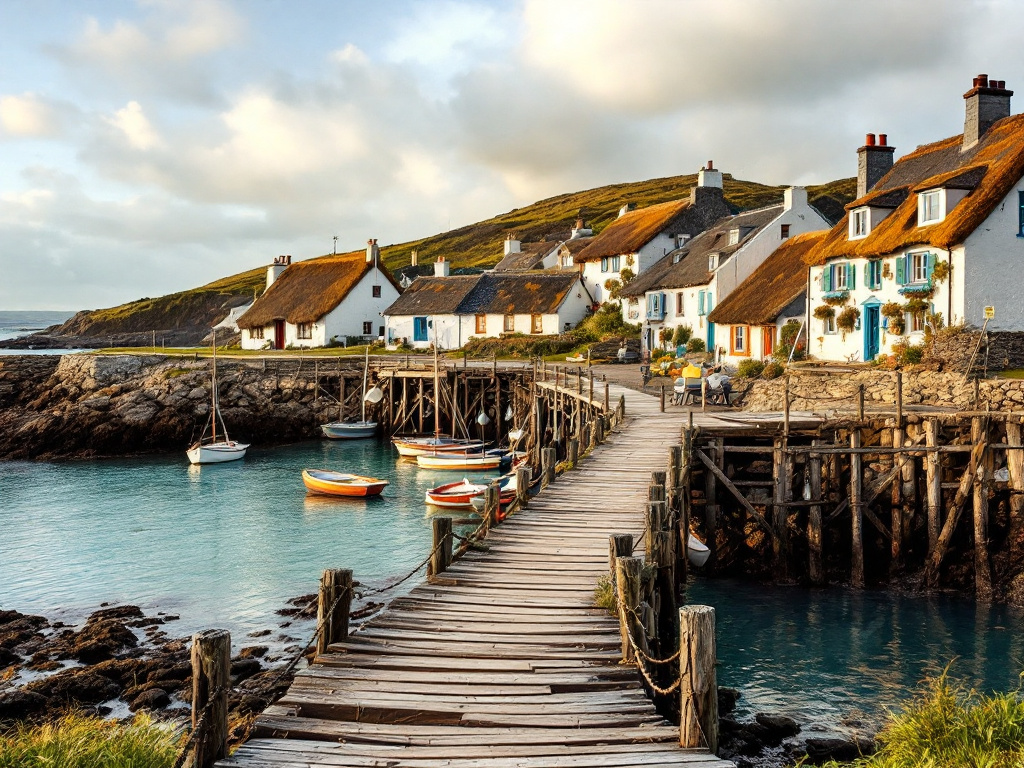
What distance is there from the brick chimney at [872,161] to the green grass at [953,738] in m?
34.6

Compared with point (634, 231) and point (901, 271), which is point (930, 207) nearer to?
point (901, 271)

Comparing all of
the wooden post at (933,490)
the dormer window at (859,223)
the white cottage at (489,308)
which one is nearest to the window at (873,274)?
the dormer window at (859,223)

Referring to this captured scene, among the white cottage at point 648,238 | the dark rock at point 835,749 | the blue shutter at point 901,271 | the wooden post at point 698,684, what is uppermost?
the white cottage at point 648,238

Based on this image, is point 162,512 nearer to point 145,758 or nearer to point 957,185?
point 145,758

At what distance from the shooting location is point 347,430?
161 ft

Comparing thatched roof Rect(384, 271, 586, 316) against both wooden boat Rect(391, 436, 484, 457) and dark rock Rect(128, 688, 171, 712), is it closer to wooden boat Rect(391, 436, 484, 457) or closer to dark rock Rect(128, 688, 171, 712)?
wooden boat Rect(391, 436, 484, 457)

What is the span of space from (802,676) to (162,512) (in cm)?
2325

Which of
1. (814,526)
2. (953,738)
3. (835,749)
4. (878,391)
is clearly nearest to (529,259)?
(878,391)

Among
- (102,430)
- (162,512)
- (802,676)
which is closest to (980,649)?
(802,676)

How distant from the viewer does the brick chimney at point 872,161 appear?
39.9 metres

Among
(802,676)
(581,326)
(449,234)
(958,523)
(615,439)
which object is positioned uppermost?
(449,234)

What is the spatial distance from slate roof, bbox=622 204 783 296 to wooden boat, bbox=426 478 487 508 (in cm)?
2310

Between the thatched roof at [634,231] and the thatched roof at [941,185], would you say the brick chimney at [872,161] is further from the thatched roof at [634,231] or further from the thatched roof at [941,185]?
the thatched roof at [634,231]

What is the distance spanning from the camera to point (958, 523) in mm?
21453
